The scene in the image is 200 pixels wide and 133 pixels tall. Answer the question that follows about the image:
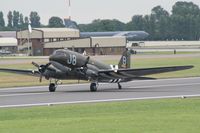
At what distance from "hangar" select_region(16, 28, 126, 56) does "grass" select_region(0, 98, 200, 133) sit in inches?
3855

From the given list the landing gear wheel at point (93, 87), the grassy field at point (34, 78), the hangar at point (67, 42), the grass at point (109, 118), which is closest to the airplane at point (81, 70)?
the landing gear wheel at point (93, 87)

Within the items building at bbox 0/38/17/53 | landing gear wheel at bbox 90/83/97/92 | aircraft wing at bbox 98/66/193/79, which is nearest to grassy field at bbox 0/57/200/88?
aircraft wing at bbox 98/66/193/79

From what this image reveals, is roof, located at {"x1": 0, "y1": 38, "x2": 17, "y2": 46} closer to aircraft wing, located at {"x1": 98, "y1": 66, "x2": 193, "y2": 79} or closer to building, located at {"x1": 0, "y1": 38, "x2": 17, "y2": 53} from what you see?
building, located at {"x1": 0, "y1": 38, "x2": 17, "y2": 53}

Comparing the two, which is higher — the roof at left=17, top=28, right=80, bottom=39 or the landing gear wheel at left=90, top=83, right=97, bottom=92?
the roof at left=17, top=28, right=80, bottom=39

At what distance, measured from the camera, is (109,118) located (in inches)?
836

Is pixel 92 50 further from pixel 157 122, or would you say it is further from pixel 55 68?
pixel 157 122

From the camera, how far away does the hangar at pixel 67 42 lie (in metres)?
132

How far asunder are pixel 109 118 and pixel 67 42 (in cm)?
11117

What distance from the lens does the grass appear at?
60.2 ft

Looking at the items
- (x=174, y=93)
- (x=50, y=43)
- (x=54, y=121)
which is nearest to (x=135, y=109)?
(x=54, y=121)

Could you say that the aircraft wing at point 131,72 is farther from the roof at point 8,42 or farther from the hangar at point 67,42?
the roof at point 8,42

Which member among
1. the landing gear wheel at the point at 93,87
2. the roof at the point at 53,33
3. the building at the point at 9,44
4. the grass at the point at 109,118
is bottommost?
the building at the point at 9,44

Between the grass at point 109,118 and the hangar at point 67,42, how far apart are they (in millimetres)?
97907

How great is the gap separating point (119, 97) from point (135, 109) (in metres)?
7.73
